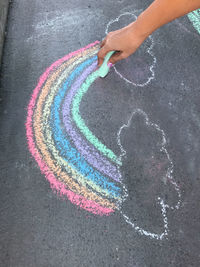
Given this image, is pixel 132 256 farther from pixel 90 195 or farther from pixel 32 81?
pixel 32 81

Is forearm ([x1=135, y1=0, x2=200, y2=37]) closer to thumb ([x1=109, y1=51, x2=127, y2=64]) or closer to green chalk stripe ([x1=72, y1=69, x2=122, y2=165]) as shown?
thumb ([x1=109, y1=51, x2=127, y2=64])

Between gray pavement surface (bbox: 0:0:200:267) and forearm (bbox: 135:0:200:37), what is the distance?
1160 millimetres

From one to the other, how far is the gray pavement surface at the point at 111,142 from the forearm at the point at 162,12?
45.7 inches

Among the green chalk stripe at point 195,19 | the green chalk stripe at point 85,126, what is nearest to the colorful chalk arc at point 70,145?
the green chalk stripe at point 85,126

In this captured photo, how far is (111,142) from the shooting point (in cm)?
301

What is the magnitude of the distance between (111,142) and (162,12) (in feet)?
4.91

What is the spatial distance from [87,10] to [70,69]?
1.16m

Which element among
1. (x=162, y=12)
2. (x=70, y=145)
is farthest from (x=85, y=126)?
(x=162, y=12)

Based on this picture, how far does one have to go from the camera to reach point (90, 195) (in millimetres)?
2717

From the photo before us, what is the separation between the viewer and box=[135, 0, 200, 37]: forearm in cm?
201

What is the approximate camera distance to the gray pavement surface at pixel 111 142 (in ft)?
8.29

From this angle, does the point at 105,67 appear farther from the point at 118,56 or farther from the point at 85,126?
the point at 85,126

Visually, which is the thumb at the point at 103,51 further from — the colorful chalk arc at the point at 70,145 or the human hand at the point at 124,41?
the colorful chalk arc at the point at 70,145

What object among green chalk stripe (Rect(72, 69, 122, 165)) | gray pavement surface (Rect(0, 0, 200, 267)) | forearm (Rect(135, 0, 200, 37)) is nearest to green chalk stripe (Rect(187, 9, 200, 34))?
gray pavement surface (Rect(0, 0, 200, 267))
